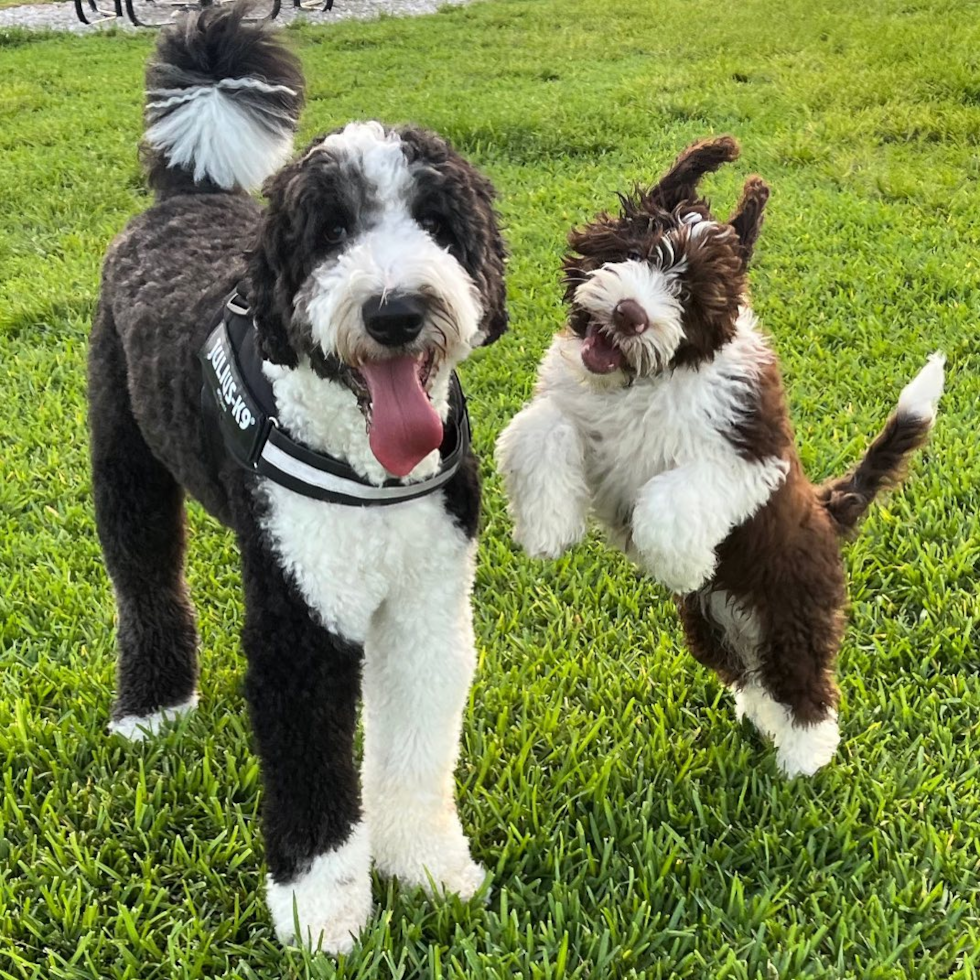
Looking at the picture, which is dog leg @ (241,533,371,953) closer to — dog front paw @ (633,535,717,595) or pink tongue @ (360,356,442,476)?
pink tongue @ (360,356,442,476)

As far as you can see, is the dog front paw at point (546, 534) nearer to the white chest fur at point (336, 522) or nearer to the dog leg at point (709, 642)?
the white chest fur at point (336, 522)

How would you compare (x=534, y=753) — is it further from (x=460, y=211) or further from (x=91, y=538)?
(x=91, y=538)

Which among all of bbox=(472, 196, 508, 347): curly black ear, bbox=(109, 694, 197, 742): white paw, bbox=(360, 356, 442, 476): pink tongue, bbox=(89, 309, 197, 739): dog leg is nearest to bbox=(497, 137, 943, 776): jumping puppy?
bbox=(472, 196, 508, 347): curly black ear

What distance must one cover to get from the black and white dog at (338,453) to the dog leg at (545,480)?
0.11 m

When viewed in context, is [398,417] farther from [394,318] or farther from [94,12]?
[94,12]

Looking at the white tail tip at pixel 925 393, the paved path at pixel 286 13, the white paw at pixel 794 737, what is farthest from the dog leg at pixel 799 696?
the paved path at pixel 286 13

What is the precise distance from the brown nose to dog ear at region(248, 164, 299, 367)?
2.14 ft

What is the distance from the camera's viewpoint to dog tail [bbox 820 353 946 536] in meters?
2.54

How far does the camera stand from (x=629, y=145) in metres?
7.83

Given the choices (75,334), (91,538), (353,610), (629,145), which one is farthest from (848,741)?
(629,145)

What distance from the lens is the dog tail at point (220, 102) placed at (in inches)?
112

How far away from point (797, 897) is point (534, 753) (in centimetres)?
75

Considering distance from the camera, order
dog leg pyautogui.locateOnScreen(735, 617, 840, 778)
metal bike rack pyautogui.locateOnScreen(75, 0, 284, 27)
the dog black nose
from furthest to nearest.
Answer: metal bike rack pyautogui.locateOnScreen(75, 0, 284, 27) < dog leg pyautogui.locateOnScreen(735, 617, 840, 778) < the dog black nose

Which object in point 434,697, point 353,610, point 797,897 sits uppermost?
point 353,610
